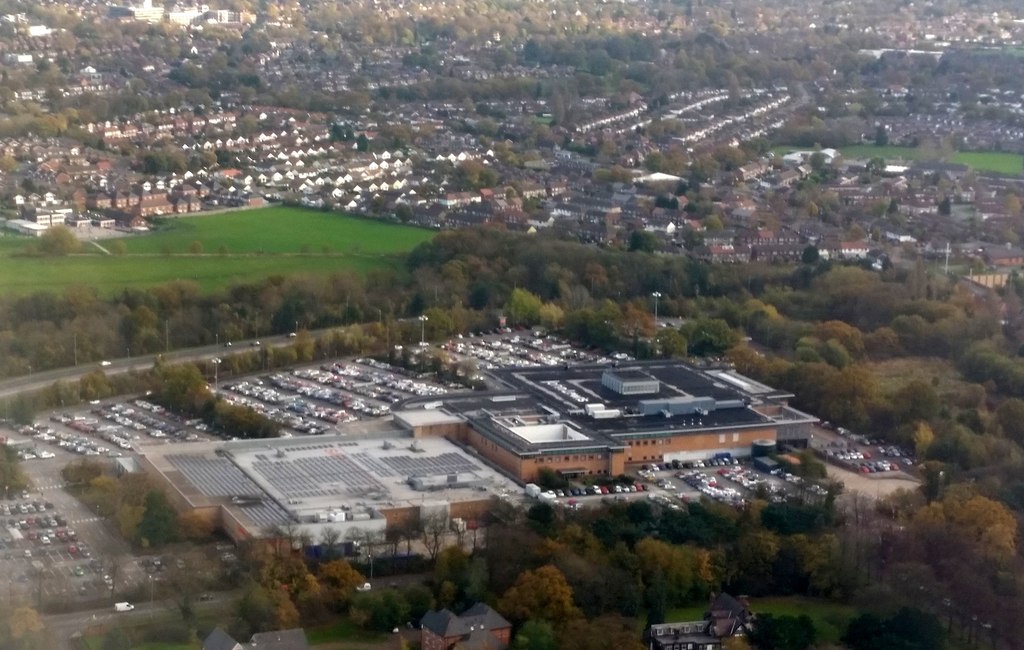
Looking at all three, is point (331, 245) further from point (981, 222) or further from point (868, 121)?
point (868, 121)

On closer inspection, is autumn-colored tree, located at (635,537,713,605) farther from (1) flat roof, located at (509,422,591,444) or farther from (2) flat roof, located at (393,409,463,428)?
(2) flat roof, located at (393,409,463,428)

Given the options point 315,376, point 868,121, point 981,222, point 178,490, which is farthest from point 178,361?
point 868,121

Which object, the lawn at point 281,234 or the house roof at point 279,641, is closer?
the house roof at point 279,641

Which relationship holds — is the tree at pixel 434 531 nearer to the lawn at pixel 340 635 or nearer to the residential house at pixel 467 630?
the lawn at pixel 340 635

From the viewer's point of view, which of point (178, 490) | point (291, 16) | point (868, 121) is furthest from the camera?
point (291, 16)

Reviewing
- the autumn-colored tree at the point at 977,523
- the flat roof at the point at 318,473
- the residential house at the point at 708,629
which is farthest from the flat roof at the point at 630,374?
the residential house at the point at 708,629

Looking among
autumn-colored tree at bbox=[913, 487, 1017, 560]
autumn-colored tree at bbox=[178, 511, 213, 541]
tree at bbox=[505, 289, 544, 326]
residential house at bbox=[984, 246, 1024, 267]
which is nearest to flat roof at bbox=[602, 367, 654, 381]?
tree at bbox=[505, 289, 544, 326]
